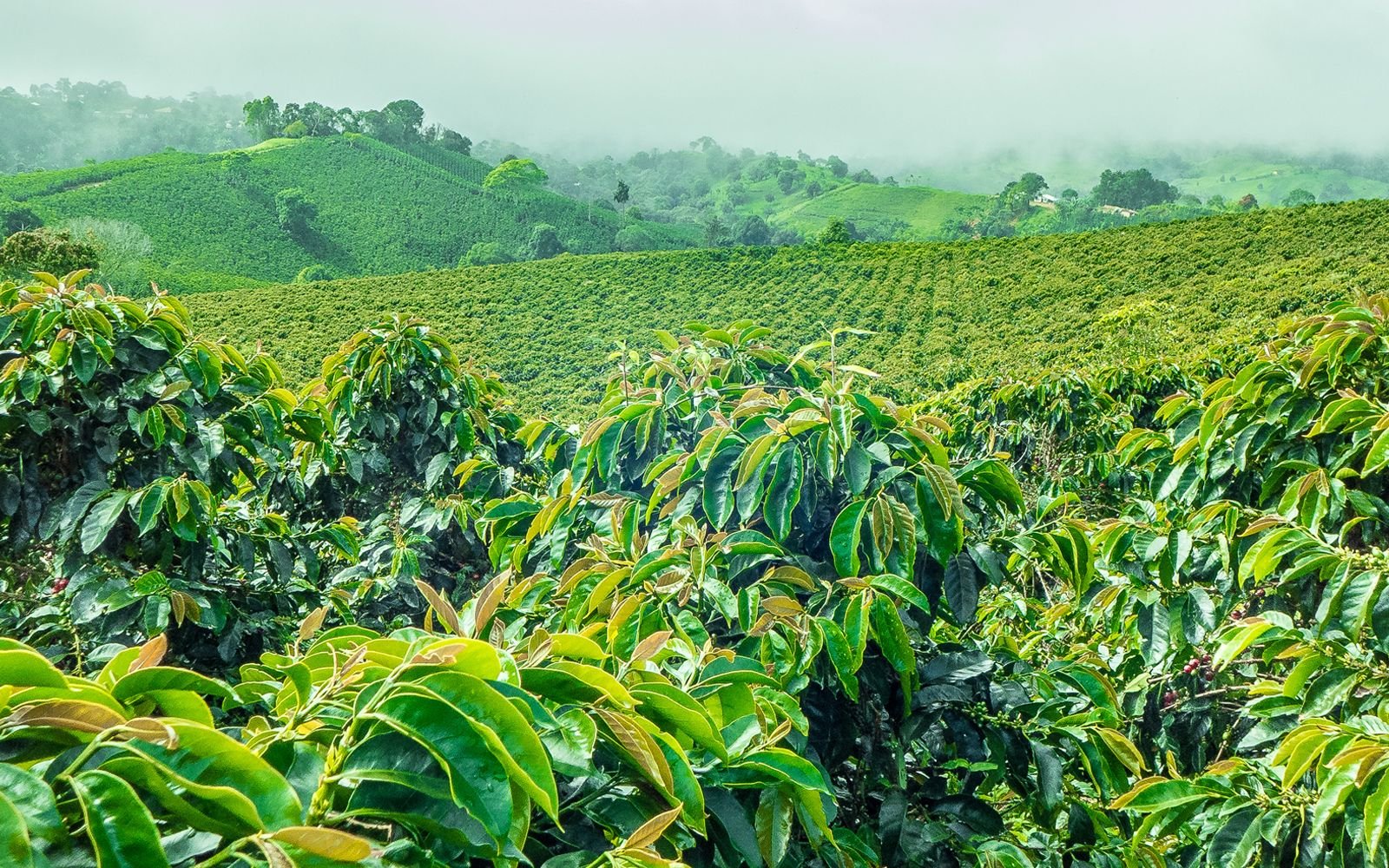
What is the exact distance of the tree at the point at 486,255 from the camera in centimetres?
4019

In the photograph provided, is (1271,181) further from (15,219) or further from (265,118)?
(15,219)

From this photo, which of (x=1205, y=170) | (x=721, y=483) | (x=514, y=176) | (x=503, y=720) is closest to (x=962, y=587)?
(x=721, y=483)

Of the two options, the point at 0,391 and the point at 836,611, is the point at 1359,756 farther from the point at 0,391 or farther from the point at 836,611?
the point at 0,391

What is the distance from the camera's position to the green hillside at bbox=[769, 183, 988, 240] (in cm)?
6061

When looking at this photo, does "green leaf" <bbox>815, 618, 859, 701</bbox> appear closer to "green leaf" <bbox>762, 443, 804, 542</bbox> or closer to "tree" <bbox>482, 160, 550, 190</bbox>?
"green leaf" <bbox>762, 443, 804, 542</bbox>

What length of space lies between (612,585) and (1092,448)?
6.50 metres

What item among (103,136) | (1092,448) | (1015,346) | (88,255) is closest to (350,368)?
(1092,448)

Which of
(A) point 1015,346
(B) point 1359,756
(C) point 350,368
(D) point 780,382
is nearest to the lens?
(B) point 1359,756

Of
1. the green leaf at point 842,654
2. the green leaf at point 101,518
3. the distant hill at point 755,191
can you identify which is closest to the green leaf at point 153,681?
the green leaf at point 842,654

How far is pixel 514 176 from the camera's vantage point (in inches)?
2028

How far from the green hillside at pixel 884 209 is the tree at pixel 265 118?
119 feet

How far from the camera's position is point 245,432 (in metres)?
2.30

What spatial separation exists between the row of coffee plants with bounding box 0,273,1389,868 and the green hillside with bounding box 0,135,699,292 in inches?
1233

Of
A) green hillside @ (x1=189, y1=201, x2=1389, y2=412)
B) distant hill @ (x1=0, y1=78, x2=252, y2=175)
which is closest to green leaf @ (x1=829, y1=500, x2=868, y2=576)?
green hillside @ (x1=189, y1=201, x2=1389, y2=412)
